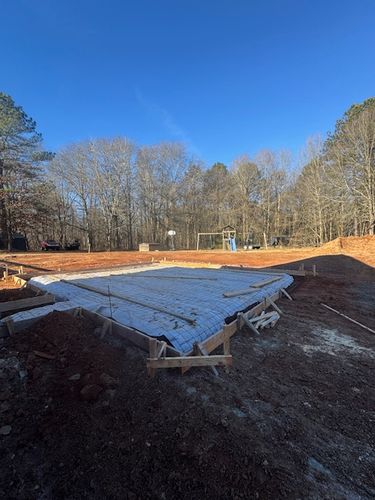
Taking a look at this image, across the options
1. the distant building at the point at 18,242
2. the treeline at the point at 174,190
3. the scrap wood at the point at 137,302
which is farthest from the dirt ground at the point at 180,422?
the distant building at the point at 18,242

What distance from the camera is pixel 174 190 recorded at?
101 feet

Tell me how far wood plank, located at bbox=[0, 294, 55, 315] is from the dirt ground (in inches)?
39.3

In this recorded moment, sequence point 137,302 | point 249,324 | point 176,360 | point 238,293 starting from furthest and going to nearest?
1. point 238,293
2. point 137,302
3. point 249,324
4. point 176,360

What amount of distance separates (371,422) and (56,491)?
238cm

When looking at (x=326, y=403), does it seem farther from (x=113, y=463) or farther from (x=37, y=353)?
(x=37, y=353)

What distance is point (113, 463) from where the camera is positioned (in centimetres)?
169

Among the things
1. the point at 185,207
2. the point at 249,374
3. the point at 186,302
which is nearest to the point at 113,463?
the point at 249,374

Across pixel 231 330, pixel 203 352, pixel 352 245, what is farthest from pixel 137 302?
pixel 352 245

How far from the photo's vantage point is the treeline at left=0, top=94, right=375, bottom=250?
19.9 metres

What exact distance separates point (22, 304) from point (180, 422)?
3.31 meters

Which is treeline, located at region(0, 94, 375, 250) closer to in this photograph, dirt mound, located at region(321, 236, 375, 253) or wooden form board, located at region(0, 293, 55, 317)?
dirt mound, located at region(321, 236, 375, 253)

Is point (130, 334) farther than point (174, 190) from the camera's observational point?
No

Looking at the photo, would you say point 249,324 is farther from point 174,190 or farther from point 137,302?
point 174,190

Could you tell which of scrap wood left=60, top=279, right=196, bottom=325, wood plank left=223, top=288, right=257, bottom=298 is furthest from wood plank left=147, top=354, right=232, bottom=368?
wood plank left=223, top=288, right=257, bottom=298
